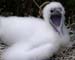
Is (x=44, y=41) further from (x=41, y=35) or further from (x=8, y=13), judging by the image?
(x=8, y=13)

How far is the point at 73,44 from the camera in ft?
7.28

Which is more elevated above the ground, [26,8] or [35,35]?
[26,8]

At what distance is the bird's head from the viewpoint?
190cm

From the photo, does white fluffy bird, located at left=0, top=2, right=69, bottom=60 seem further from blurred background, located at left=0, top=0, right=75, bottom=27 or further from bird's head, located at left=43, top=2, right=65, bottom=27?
blurred background, located at left=0, top=0, right=75, bottom=27

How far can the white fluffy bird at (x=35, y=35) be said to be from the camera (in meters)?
1.83

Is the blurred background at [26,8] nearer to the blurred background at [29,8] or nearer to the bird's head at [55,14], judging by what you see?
the blurred background at [29,8]

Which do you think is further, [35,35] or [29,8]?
[29,8]

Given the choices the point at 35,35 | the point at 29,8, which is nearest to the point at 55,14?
the point at 35,35

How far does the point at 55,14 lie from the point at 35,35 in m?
0.16

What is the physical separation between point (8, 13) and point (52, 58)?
108 centimetres

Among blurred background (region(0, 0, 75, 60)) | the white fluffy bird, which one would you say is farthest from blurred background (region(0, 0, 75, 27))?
the white fluffy bird

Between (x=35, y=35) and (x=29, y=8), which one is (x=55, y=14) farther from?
(x=29, y=8)

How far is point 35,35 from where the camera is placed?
1878mm

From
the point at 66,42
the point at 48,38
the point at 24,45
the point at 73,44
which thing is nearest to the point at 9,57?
the point at 24,45
